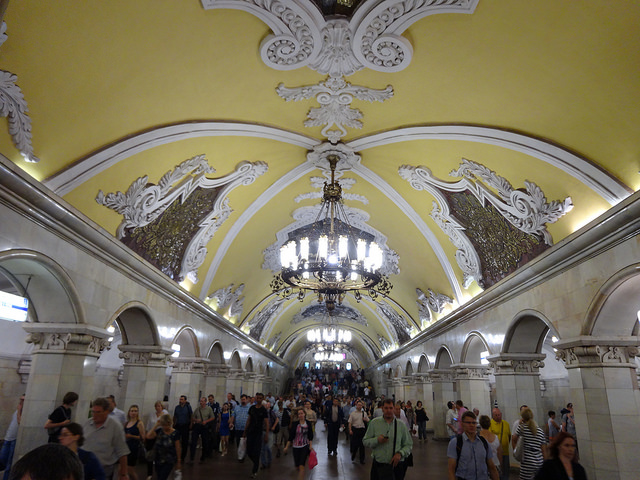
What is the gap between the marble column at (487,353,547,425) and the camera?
357 inches

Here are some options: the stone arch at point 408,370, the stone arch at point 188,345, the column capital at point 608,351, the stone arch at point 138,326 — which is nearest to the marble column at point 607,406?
the column capital at point 608,351

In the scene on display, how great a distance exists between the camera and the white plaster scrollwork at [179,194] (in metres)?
7.15

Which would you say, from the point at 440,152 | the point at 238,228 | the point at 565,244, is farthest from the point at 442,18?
the point at 238,228

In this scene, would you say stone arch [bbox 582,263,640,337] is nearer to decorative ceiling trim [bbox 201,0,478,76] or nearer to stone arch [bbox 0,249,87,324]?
decorative ceiling trim [bbox 201,0,478,76]

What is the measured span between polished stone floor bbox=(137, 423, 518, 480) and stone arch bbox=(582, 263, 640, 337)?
166 inches

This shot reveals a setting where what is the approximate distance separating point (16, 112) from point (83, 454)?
369cm

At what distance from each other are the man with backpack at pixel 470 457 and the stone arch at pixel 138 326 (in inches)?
253

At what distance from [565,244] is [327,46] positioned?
181 inches

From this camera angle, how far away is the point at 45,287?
6.25m

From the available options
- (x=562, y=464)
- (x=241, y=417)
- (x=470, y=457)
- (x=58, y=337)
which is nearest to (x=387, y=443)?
(x=470, y=457)

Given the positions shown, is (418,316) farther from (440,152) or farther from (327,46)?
(327,46)

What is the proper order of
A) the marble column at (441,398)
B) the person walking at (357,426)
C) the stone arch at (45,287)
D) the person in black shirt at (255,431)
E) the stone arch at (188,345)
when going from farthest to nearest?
the marble column at (441,398), the stone arch at (188,345), the person walking at (357,426), the person in black shirt at (255,431), the stone arch at (45,287)

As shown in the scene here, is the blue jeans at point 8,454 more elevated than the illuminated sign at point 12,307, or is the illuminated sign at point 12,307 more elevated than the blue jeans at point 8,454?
the illuminated sign at point 12,307

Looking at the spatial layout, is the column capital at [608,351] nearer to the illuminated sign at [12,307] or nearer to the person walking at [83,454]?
the person walking at [83,454]
